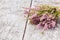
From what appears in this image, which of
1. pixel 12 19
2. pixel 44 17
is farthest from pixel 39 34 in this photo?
pixel 12 19

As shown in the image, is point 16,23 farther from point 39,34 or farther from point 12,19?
point 39,34

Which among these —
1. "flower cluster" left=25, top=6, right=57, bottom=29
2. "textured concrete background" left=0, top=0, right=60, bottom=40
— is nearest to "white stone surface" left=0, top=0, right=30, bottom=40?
"textured concrete background" left=0, top=0, right=60, bottom=40

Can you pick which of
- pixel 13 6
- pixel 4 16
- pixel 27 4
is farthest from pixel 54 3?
pixel 4 16

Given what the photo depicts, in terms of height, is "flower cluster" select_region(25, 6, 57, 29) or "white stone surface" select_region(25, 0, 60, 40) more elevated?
"flower cluster" select_region(25, 6, 57, 29)

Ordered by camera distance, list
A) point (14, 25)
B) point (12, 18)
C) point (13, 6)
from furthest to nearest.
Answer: point (13, 6)
point (12, 18)
point (14, 25)

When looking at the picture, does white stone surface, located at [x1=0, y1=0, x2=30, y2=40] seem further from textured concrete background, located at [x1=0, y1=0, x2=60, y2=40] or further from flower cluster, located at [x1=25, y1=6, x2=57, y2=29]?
flower cluster, located at [x1=25, y1=6, x2=57, y2=29]

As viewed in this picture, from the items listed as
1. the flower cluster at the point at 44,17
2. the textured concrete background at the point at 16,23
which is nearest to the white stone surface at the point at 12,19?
the textured concrete background at the point at 16,23

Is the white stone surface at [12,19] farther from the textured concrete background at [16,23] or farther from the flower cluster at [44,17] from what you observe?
the flower cluster at [44,17]

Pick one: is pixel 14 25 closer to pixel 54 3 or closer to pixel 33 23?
pixel 33 23
